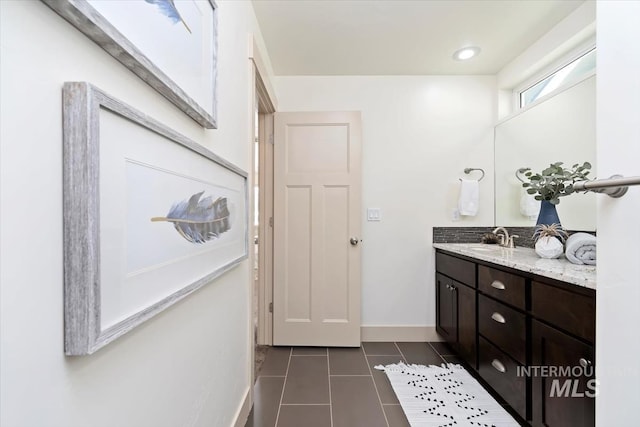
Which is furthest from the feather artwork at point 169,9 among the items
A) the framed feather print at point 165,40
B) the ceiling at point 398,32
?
the ceiling at point 398,32

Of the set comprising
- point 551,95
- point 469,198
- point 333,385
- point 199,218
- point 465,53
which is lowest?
point 333,385

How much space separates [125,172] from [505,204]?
2.87 m

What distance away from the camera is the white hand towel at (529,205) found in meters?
2.30

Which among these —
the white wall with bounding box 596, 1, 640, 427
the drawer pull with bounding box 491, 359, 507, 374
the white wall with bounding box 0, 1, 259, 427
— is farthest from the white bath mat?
the white wall with bounding box 0, 1, 259, 427

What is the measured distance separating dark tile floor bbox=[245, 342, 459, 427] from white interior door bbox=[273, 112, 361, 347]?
0.70 feet

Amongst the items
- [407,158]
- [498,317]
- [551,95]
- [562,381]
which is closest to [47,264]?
[562,381]

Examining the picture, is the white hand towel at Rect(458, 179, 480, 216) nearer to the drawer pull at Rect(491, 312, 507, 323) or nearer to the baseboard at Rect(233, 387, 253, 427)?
the drawer pull at Rect(491, 312, 507, 323)

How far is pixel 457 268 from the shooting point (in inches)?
89.5

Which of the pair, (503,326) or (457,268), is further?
(457,268)

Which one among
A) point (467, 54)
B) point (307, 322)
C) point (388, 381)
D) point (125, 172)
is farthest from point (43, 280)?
point (467, 54)

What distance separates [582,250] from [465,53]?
5.70 ft

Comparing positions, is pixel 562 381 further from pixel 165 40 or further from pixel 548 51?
pixel 548 51

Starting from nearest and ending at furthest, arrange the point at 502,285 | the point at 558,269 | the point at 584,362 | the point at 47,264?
the point at 47,264 < the point at 584,362 < the point at 558,269 < the point at 502,285

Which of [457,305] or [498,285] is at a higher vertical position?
[498,285]
